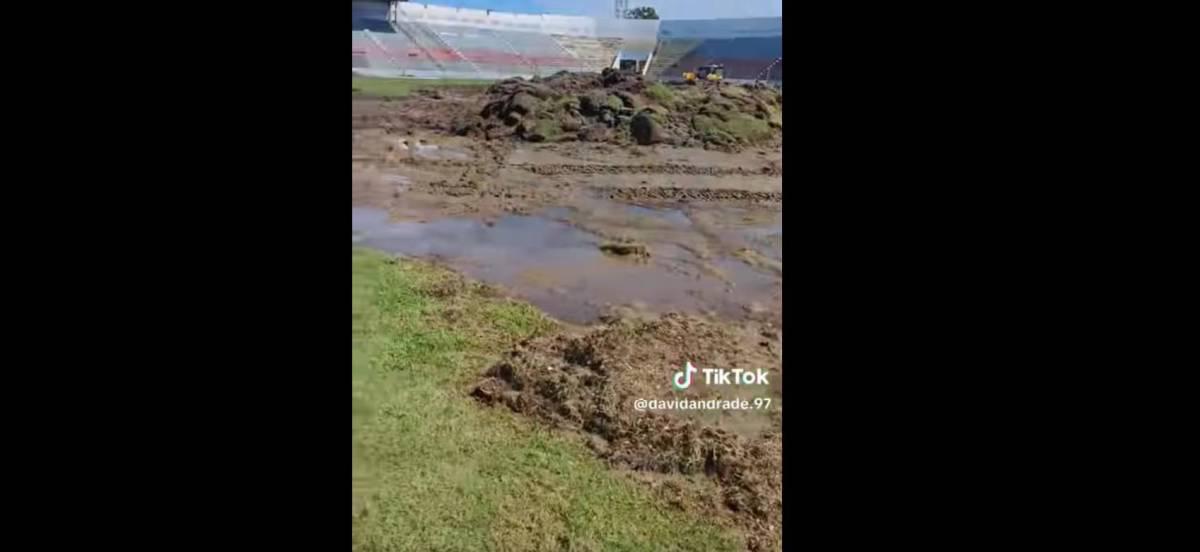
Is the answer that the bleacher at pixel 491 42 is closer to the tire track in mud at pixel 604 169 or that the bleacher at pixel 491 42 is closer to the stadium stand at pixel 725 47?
the stadium stand at pixel 725 47

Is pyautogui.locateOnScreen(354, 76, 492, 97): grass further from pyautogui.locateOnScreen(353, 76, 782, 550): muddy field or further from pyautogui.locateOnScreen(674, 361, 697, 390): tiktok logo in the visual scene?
pyautogui.locateOnScreen(674, 361, 697, 390): tiktok logo

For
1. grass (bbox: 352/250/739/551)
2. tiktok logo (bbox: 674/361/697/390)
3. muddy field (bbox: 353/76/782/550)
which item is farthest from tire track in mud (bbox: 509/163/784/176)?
tiktok logo (bbox: 674/361/697/390)

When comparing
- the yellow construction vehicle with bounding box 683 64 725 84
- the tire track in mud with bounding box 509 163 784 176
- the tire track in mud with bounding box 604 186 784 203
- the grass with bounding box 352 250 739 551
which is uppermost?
the yellow construction vehicle with bounding box 683 64 725 84

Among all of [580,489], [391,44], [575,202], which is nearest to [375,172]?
[391,44]

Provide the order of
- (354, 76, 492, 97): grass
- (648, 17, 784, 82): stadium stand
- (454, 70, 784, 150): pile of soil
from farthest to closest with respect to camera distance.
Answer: (454, 70, 784, 150): pile of soil, (648, 17, 784, 82): stadium stand, (354, 76, 492, 97): grass

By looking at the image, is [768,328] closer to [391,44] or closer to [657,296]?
[657,296]

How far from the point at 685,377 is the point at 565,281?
1.74 feet

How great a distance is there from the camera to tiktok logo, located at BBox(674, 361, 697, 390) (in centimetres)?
265

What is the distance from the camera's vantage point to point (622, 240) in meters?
2.78

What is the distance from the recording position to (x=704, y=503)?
2611mm

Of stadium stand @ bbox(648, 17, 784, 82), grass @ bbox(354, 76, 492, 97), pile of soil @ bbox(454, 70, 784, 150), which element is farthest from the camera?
pile of soil @ bbox(454, 70, 784, 150)

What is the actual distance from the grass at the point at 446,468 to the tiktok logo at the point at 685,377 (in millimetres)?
Result: 345

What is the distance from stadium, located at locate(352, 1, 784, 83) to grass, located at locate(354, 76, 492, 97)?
0.02 m

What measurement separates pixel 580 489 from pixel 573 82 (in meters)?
1.30
